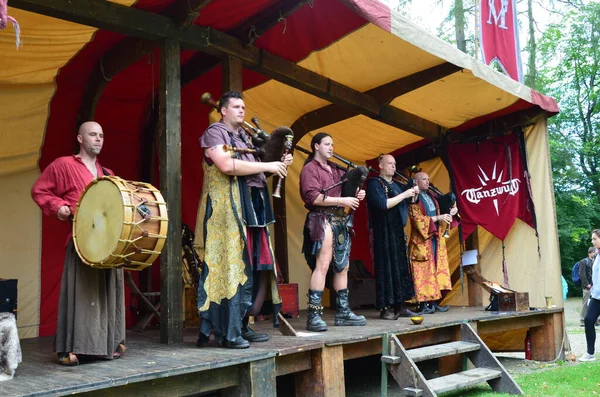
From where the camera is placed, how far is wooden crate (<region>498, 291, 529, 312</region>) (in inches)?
243

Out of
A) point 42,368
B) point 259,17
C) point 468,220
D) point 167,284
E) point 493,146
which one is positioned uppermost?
point 259,17

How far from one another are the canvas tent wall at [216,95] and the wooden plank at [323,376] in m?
2.36

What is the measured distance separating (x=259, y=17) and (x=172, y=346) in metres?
2.57

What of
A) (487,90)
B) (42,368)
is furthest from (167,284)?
(487,90)

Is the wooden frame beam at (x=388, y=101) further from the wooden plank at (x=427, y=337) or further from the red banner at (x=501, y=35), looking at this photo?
the wooden plank at (x=427, y=337)

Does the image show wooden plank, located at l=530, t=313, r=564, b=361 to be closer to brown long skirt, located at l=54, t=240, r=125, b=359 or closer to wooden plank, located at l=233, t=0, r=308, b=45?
wooden plank, located at l=233, t=0, r=308, b=45

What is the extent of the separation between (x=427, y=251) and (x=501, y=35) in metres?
2.74

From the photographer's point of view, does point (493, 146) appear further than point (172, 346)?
Yes

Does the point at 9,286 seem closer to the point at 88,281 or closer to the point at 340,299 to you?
the point at 88,281

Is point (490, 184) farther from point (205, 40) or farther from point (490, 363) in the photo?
point (205, 40)

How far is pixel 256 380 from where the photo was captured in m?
3.32

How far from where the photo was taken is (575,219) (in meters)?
18.9

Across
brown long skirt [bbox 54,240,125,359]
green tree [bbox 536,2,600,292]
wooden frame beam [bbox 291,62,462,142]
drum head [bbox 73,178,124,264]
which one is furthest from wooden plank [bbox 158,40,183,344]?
green tree [bbox 536,2,600,292]

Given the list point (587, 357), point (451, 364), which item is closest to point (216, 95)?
point (451, 364)
